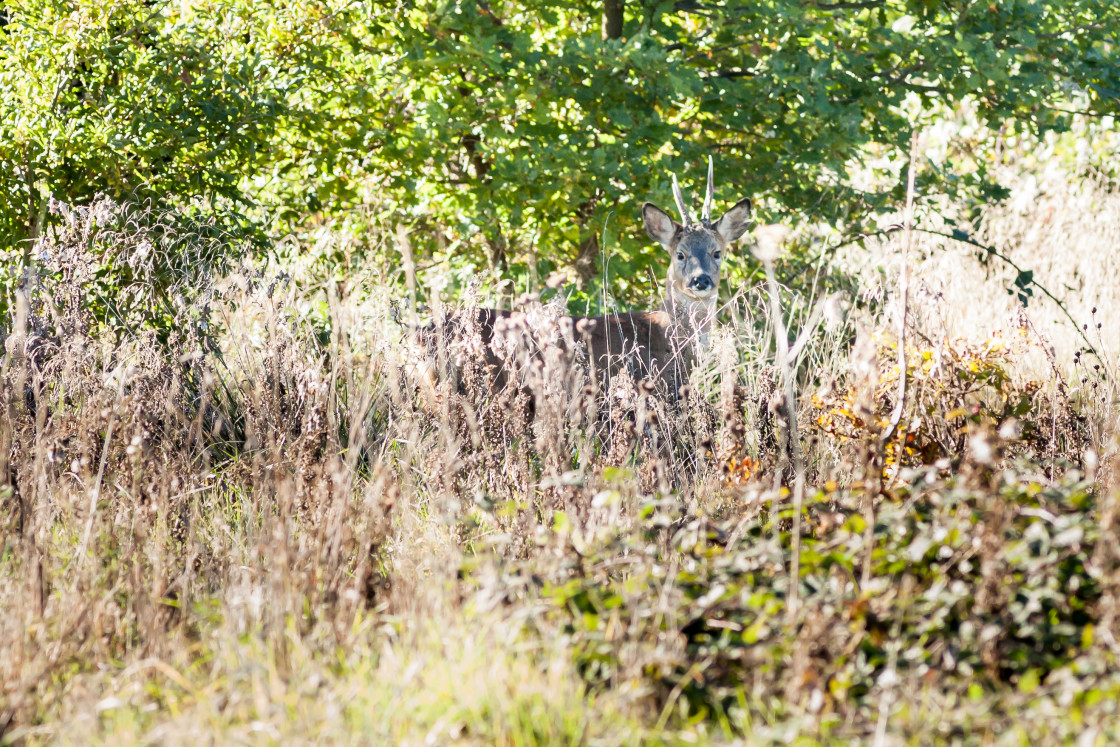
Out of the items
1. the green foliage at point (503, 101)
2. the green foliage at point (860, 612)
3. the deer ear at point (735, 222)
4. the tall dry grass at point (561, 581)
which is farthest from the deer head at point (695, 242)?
the green foliage at point (860, 612)

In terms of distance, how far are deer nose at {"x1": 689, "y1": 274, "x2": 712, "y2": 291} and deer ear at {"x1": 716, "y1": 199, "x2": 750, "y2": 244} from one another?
0.46 meters

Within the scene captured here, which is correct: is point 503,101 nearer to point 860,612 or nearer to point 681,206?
point 681,206

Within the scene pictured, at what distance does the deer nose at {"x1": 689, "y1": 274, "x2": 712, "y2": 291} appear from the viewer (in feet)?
19.5

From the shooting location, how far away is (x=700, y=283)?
19.6ft

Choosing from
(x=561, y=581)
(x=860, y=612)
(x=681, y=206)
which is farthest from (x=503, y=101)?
(x=860, y=612)

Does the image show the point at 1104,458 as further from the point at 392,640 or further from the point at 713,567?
the point at 392,640

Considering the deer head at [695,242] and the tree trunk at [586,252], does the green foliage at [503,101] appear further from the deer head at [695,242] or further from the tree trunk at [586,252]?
the deer head at [695,242]

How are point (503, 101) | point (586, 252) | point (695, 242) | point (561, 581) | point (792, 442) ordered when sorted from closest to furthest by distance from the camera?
1. point (561, 581)
2. point (792, 442)
3. point (695, 242)
4. point (503, 101)
5. point (586, 252)

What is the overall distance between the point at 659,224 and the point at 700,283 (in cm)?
53

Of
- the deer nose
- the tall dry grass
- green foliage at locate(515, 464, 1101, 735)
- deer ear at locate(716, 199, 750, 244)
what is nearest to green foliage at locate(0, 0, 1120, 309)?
deer ear at locate(716, 199, 750, 244)

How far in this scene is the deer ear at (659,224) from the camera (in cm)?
616

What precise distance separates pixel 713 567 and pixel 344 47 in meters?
5.03

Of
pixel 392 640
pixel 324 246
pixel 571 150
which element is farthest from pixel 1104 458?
pixel 324 246

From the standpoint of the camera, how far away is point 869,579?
2.54 meters
